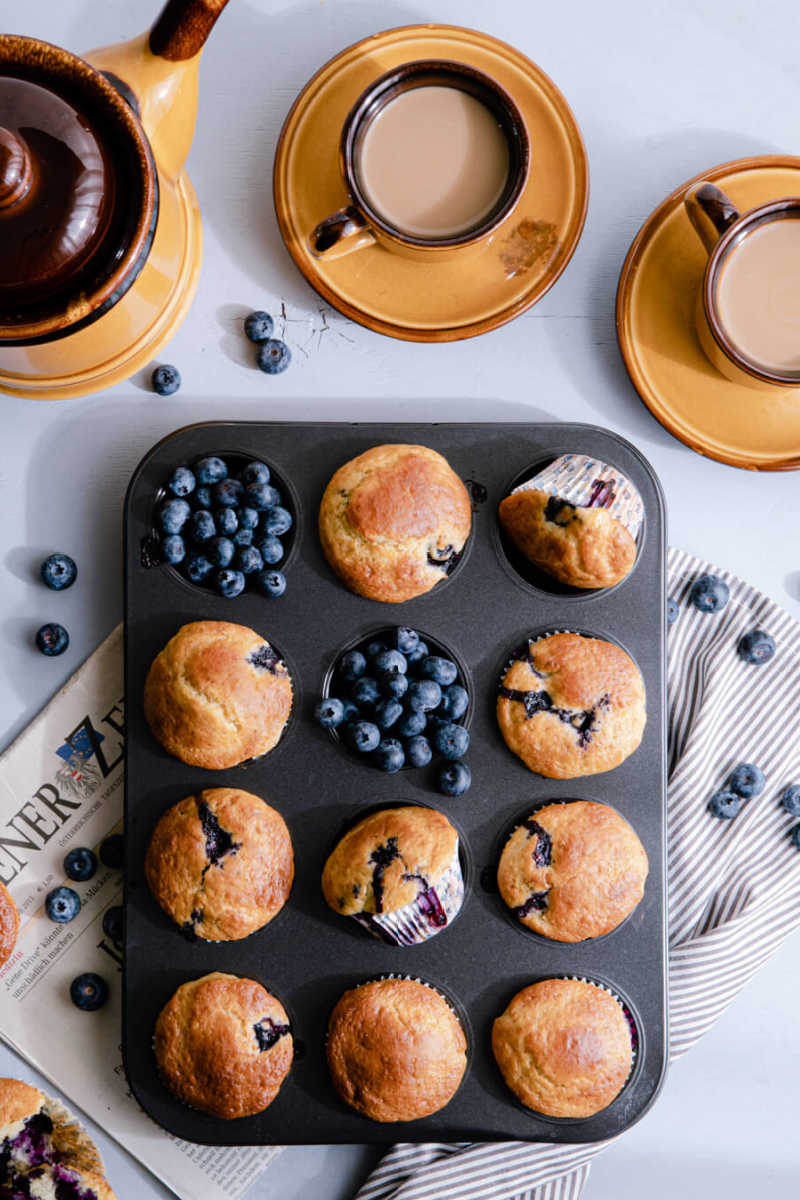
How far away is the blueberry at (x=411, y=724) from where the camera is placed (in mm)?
1912

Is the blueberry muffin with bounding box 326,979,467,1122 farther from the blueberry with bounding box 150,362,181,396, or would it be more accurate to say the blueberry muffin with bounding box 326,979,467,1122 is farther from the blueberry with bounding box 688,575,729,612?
the blueberry with bounding box 150,362,181,396

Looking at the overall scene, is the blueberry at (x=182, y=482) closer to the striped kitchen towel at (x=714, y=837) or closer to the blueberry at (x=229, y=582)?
the blueberry at (x=229, y=582)

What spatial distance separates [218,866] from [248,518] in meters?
0.68

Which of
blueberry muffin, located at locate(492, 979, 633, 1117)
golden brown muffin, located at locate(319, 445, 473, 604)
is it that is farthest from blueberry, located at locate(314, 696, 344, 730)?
blueberry muffin, located at locate(492, 979, 633, 1117)

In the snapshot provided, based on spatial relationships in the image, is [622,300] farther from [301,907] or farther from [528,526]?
[301,907]

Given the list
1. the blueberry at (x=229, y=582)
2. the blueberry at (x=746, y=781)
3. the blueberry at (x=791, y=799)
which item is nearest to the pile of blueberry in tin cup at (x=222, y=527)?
the blueberry at (x=229, y=582)

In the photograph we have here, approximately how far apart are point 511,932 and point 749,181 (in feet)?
5.38

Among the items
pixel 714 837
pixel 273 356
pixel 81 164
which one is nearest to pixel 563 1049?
pixel 714 837

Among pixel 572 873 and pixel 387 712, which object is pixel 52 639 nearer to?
pixel 387 712

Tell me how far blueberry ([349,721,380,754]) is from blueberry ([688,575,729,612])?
0.79 metres

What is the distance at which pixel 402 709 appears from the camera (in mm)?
1926

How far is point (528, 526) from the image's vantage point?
6.41ft

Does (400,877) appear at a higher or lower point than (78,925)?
higher

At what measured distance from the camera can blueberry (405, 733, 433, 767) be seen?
75.8 inches
